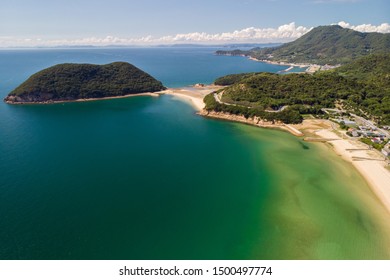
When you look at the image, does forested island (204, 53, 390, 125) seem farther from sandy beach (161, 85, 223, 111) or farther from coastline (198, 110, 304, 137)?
sandy beach (161, 85, 223, 111)

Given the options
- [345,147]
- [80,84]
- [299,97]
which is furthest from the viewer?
[80,84]

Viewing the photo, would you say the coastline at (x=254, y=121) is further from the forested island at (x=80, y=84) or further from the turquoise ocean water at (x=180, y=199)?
the forested island at (x=80, y=84)

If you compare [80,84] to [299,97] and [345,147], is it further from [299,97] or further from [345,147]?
[345,147]

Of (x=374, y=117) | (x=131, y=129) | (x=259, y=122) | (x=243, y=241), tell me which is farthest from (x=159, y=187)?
(x=374, y=117)

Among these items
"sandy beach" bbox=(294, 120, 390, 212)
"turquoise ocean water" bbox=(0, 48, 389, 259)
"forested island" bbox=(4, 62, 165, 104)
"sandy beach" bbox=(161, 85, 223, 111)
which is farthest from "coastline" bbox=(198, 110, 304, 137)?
"forested island" bbox=(4, 62, 165, 104)

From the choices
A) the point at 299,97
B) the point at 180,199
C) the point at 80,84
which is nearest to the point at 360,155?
the point at 299,97

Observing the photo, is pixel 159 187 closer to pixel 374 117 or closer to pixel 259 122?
pixel 259 122
